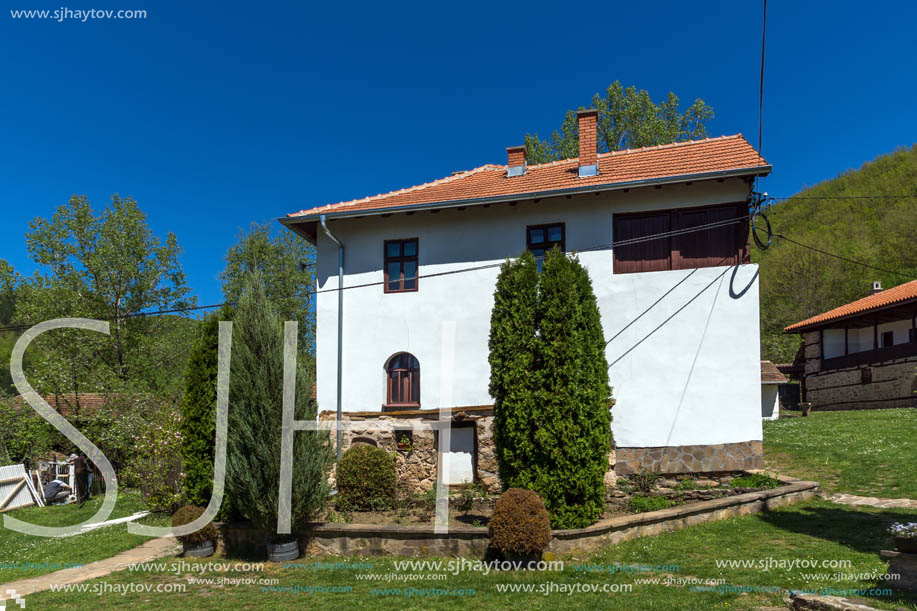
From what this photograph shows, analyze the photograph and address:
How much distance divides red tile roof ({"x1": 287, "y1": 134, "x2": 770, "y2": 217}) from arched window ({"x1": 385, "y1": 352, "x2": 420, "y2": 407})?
3.70m

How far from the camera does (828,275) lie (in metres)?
42.8

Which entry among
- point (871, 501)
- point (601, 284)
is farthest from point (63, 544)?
point (871, 501)

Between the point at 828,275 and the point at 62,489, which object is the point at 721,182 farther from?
the point at 828,275

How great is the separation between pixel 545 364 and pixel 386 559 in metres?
3.95

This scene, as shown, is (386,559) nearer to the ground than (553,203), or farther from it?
nearer to the ground

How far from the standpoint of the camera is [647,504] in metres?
10.7

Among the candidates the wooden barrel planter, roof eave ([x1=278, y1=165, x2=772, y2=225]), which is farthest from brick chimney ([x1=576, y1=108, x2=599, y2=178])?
the wooden barrel planter

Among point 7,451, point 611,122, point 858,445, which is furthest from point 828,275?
point 7,451

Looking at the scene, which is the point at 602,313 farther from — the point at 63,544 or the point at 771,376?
the point at 771,376

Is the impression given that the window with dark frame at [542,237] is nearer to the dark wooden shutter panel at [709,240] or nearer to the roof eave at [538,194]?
the roof eave at [538,194]

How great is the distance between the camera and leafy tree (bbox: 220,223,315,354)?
104 feet

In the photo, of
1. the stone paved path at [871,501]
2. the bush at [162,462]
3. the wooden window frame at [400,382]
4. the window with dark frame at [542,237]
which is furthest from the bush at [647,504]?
the bush at [162,462]

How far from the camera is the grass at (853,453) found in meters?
12.0

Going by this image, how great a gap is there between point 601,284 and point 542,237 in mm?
1768
